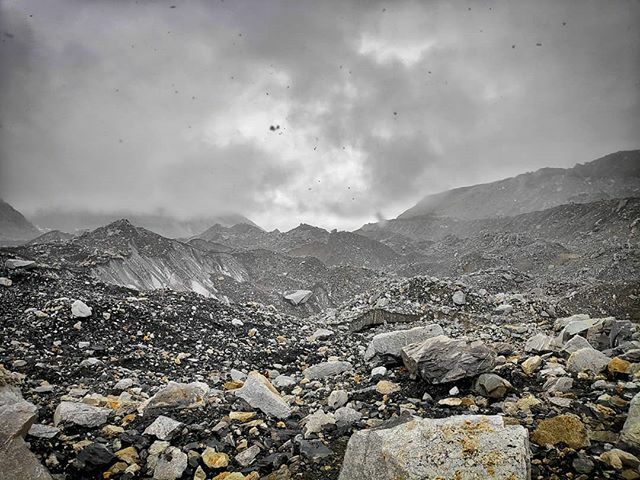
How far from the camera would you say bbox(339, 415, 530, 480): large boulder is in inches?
78.4

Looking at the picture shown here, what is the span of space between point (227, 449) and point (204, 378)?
258 centimetres

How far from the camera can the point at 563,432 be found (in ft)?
8.18

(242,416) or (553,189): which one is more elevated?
(553,189)

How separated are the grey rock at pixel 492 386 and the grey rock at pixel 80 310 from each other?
657 centimetres

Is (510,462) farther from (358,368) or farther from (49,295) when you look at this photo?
(49,295)

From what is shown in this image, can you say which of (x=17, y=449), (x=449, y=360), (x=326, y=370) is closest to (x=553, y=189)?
(x=326, y=370)

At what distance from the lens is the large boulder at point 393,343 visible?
4668 millimetres

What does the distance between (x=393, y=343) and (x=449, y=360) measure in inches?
46.1

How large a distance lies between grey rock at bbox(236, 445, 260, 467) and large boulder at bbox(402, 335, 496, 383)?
6.09 ft

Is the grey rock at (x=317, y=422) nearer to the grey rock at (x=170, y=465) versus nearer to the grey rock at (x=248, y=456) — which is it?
the grey rock at (x=248, y=456)

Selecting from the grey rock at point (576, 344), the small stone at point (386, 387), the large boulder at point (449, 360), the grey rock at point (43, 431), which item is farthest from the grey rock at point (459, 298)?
the grey rock at point (43, 431)

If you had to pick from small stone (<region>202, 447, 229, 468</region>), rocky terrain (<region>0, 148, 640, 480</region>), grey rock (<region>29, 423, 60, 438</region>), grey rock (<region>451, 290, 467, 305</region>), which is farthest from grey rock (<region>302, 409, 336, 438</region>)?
grey rock (<region>451, 290, 467, 305</region>)

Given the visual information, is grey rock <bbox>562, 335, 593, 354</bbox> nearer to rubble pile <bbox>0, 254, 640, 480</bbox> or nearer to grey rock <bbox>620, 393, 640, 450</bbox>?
rubble pile <bbox>0, 254, 640, 480</bbox>

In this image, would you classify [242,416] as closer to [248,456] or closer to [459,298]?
[248,456]
